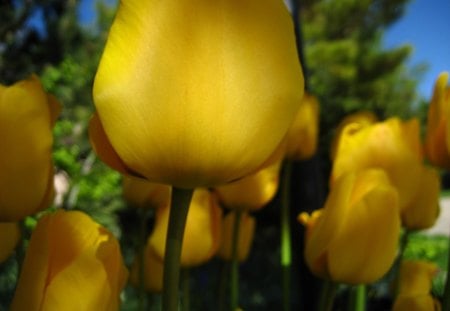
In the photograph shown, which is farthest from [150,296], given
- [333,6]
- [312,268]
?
[333,6]

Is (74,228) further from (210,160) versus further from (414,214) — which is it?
(414,214)

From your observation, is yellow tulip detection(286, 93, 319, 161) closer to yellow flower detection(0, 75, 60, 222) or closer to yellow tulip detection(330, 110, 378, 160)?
yellow tulip detection(330, 110, 378, 160)

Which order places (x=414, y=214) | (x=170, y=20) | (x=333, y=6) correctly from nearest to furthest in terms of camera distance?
(x=170, y=20) < (x=414, y=214) < (x=333, y=6)

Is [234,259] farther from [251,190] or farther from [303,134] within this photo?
[303,134]

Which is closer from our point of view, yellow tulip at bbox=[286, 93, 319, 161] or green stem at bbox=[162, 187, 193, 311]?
green stem at bbox=[162, 187, 193, 311]

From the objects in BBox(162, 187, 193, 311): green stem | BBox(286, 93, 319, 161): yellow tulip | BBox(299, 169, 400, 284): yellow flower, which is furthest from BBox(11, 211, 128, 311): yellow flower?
BBox(286, 93, 319, 161): yellow tulip

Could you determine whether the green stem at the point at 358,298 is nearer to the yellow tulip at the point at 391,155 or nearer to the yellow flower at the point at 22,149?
the yellow tulip at the point at 391,155

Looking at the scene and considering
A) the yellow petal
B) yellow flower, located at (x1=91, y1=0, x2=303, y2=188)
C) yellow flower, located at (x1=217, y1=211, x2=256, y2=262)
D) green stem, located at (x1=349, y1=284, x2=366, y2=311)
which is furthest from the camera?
yellow flower, located at (x1=217, y1=211, x2=256, y2=262)

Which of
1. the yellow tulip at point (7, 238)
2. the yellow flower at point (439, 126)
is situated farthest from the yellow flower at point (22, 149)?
the yellow flower at point (439, 126)
